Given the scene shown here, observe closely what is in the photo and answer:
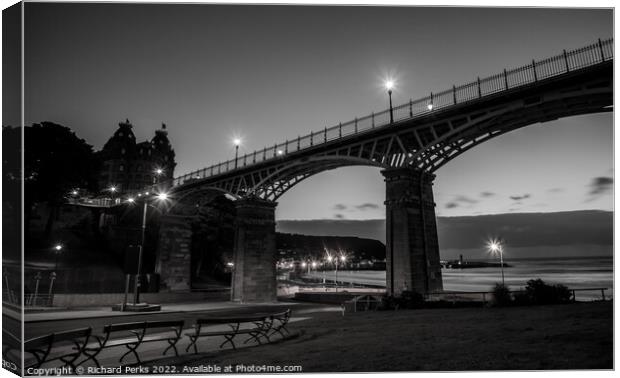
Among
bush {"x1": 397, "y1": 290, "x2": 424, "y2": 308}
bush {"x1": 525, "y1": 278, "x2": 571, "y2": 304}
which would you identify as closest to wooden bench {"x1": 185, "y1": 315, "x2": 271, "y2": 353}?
bush {"x1": 397, "y1": 290, "x2": 424, "y2": 308}

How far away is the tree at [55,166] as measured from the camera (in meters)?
16.2

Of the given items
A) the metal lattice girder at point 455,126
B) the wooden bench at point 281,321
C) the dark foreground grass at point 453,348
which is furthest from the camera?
the metal lattice girder at point 455,126

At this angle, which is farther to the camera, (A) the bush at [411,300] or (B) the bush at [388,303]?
(B) the bush at [388,303]

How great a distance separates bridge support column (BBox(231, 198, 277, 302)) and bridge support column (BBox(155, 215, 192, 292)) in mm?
11542

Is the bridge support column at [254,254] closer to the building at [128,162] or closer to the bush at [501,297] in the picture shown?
the bush at [501,297]

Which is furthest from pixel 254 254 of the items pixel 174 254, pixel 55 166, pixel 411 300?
pixel 411 300

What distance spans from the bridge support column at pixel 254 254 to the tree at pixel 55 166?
38.7ft

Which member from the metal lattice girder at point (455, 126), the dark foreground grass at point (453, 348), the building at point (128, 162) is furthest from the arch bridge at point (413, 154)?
the building at point (128, 162)

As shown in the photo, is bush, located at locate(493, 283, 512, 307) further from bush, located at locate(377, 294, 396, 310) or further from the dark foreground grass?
the dark foreground grass


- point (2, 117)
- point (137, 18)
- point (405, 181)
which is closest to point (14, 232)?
point (2, 117)

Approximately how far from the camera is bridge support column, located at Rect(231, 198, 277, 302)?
30.0 metres

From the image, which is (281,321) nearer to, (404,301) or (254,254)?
(404,301)

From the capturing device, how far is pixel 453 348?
26.0 feet

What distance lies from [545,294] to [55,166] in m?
26.2
